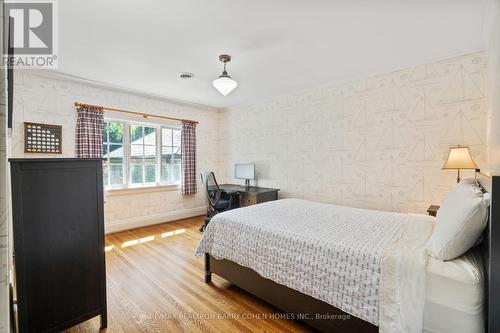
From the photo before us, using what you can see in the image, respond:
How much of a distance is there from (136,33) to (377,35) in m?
2.33

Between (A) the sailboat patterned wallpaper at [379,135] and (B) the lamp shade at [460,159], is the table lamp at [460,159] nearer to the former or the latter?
(B) the lamp shade at [460,159]

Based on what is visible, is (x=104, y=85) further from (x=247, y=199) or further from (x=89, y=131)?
(x=247, y=199)

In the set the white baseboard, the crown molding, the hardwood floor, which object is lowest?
the hardwood floor

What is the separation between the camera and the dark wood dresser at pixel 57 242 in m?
1.35

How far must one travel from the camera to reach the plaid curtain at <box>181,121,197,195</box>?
481 centimetres

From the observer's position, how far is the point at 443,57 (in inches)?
106

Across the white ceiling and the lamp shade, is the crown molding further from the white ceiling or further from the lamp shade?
the lamp shade

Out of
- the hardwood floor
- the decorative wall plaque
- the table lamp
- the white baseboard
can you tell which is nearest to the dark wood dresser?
the hardwood floor

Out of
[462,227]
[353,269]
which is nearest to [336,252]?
[353,269]

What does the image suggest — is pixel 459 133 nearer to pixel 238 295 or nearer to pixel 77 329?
pixel 238 295

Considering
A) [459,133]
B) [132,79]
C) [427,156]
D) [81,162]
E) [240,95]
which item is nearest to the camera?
[81,162]

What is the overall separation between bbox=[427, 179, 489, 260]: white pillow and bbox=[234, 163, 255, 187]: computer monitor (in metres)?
3.43

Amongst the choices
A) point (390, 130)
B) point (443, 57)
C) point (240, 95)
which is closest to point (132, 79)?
point (240, 95)

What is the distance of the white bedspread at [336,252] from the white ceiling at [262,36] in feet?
5.81
